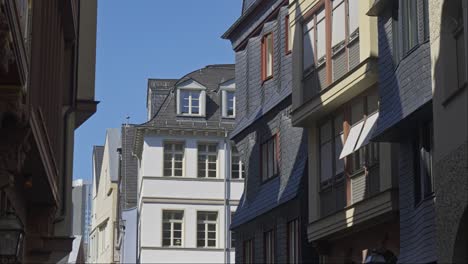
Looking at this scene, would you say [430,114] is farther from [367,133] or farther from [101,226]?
[101,226]

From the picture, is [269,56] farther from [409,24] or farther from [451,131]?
[451,131]

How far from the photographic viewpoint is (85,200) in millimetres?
127688

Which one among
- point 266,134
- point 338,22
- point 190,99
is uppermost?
point 190,99

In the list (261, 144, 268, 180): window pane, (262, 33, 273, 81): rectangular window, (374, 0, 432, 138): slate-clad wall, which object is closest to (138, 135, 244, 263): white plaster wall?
(261, 144, 268, 180): window pane

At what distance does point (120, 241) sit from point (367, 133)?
42010 mm

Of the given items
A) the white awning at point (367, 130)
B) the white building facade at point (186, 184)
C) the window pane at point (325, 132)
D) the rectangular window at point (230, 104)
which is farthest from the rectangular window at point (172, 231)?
the white awning at point (367, 130)

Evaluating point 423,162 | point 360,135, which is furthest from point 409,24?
point 360,135

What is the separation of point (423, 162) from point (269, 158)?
45.9ft

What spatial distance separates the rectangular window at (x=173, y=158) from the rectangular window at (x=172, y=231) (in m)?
2.04

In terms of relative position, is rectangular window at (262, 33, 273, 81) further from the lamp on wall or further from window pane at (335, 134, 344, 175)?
the lamp on wall

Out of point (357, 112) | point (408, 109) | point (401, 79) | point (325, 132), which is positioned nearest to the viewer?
point (408, 109)

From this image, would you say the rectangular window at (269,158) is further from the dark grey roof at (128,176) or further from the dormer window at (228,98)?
the dark grey roof at (128,176)

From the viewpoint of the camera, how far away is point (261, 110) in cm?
3738

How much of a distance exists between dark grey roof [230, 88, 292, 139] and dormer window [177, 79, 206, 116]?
18.7m
